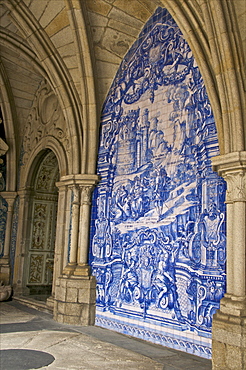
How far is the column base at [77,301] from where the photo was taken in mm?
6242

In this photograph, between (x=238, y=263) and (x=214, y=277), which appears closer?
(x=238, y=263)

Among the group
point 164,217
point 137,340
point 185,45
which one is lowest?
point 137,340

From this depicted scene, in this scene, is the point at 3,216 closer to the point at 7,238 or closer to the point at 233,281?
the point at 7,238

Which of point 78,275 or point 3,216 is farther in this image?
point 3,216

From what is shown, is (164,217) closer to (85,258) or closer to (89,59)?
(85,258)

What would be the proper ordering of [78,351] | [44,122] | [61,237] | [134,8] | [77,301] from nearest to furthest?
[78,351] → [134,8] → [77,301] → [61,237] → [44,122]

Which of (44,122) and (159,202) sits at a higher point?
(44,122)

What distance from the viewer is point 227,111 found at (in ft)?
14.5

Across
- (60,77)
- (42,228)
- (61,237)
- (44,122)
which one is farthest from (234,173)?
(42,228)

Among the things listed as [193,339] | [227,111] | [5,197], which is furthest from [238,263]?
[5,197]

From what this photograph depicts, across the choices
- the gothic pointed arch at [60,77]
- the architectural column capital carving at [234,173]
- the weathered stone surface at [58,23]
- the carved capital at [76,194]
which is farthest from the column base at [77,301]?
the weathered stone surface at [58,23]

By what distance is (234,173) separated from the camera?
4273 mm

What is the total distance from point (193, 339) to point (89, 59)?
4.04 m

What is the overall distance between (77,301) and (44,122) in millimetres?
3638
